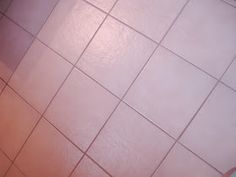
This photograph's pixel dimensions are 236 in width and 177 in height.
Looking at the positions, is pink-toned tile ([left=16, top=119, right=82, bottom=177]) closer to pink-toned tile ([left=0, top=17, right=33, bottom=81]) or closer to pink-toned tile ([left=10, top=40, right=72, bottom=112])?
pink-toned tile ([left=10, top=40, right=72, bottom=112])

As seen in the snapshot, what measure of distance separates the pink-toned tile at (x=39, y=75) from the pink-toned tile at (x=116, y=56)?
0.45ft

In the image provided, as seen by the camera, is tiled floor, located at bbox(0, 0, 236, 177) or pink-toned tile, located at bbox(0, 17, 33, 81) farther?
pink-toned tile, located at bbox(0, 17, 33, 81)

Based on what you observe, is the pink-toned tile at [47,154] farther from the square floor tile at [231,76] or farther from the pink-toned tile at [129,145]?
the square floor tile at [231,76]

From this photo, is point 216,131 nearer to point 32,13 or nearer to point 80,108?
point 80,108

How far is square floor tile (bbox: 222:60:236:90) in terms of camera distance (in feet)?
4.81

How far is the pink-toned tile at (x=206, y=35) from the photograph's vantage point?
1.50 metres

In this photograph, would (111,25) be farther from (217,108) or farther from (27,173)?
(27,173)

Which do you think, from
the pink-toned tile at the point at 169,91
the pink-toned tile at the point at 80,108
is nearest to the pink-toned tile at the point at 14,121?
the pink-toned tile at the point at 80,108

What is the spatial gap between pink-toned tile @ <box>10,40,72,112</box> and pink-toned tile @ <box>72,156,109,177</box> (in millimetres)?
370

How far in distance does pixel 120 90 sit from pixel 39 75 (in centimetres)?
48

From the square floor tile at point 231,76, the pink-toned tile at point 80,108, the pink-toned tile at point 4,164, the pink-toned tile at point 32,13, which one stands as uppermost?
the square floor tile at point 231,76

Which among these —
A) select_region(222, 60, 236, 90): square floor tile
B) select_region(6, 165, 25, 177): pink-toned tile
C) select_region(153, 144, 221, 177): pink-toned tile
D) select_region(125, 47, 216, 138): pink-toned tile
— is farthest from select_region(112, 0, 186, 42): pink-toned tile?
select_region(6, 165, 25, 177): pink-toned tile

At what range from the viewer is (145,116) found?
1.54 m

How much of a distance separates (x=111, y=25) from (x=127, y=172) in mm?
757
